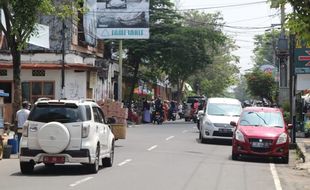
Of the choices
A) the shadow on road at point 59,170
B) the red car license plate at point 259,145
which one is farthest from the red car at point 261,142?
the shadow on road at point 59,170

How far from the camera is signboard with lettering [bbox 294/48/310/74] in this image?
2881cm

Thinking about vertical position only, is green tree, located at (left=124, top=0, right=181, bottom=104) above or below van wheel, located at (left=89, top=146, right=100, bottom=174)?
above

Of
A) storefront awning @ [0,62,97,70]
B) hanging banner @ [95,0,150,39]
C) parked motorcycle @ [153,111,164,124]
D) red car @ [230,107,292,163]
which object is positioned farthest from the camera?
parked motorcycle @ [153,111,164,124]

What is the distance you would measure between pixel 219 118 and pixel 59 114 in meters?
13.4

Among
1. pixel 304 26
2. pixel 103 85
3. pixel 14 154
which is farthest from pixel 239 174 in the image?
pixel 103 85

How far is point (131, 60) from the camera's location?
50719mm

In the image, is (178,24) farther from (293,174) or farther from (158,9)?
(293,174)

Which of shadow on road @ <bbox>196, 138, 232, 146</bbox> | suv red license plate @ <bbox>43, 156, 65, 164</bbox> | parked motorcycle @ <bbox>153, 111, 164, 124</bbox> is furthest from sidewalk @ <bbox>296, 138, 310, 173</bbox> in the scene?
parked motorcycle @ <bbox>153, 111, 164, 124</bbox>

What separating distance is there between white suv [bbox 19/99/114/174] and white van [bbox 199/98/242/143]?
12.1 m

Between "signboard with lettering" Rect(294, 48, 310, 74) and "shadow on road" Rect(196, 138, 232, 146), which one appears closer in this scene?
"shadow on road" Rect(196, 138, 232, 146)

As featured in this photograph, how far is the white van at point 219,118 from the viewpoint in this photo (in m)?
27.2

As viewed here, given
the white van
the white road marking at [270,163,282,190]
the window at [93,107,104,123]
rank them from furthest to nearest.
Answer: the white van < the window at [93,107,104,123] < the white road marking at [270,163,282,190]

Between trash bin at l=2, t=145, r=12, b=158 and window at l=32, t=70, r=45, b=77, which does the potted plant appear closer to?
trash bin at l=2, t=145, r=12, b=158

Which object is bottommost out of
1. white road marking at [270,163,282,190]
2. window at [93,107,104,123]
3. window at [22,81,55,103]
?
white road marking at [270,163,282,190]
